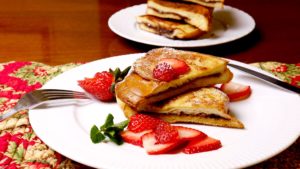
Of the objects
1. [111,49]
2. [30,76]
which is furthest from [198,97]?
[111,49]

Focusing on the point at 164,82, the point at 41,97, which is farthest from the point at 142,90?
the point at 41,97

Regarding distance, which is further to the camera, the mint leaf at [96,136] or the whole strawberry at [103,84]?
the whole strawberry at [103,84]

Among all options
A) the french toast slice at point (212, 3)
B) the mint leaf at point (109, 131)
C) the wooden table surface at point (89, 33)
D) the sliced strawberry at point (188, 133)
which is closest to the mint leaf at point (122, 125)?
the mint leaf at point (109, 131)

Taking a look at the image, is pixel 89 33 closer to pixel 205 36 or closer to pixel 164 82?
pixel 205 36

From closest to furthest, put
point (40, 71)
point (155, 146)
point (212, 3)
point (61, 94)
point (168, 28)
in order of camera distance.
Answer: point (155, 146), point (61, 94), point (40, 71), point (168, 28), point (212, 3)

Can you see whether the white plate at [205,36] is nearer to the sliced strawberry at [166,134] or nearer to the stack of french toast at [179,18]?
the stack of french toast at [179,18]

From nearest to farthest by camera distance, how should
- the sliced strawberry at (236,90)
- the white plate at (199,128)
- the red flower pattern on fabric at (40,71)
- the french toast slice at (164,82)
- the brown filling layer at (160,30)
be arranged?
the white plate at (199,128), the french toast slice at (164,82), the sliced strawberry at (236,90), the red flower pattern on fabric at (40,71), the brown filling layer at (160,30)

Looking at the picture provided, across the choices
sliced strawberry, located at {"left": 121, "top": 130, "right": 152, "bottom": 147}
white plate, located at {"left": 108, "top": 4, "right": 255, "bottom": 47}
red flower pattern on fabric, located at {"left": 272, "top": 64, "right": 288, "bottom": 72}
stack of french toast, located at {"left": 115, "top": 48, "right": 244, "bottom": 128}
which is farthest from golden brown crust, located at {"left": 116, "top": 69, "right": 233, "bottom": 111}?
white plate, located at {"left": 108, "top": 4, "right": 255, "bottom": 47}

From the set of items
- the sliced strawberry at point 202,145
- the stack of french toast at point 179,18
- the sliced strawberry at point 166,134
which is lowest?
the stack of french toast at point 179,18
